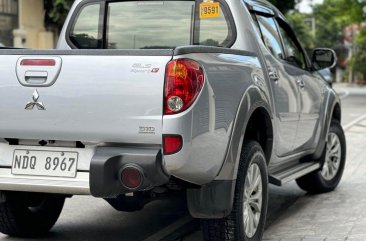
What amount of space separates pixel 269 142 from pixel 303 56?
1.78 metres

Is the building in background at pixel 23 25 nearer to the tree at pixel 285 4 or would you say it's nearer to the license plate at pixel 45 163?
the tree at pixel 285 4

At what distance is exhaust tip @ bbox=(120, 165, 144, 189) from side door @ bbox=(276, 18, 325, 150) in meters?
2.33

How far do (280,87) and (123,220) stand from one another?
5.85 ft

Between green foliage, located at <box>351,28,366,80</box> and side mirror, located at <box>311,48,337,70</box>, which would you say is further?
green foliage, located at <box>351,28,366,80</box>

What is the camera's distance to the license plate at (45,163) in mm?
4027

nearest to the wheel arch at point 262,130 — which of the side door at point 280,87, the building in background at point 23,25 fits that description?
the side door at point 280,87

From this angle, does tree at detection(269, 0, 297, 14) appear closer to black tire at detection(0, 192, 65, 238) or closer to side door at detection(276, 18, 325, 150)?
side door at detection(276, 18, 325, 150)

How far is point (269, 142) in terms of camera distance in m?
5.10

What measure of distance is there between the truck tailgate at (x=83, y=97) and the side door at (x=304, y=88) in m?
2.31

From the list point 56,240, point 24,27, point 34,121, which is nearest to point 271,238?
point 56,240

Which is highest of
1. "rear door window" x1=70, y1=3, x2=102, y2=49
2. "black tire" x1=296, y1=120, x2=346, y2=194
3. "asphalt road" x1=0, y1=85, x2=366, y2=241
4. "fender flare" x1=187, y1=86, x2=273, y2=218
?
"rear door window" x1=70, y1=3, x2=102, y2=49

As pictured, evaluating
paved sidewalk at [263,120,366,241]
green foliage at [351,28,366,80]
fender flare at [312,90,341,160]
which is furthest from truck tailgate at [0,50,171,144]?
green foliage at [351,28,366,80]

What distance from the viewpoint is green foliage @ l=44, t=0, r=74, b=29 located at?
74.7 feet

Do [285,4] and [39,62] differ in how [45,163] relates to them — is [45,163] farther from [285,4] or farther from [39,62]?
[285,4]
